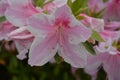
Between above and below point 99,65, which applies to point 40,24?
above

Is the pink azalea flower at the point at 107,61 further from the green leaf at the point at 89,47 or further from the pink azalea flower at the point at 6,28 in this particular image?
the pink azalea flower at the point at 6,28

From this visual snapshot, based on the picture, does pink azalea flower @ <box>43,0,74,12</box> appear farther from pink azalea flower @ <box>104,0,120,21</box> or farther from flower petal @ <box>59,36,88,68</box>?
pink azalea flower @ <box>104,0,120,21</box>

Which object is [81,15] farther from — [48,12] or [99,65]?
[99,65]

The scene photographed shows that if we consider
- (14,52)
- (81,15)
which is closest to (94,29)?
(81,15)

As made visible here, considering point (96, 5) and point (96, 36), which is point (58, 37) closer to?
point (96, 36)

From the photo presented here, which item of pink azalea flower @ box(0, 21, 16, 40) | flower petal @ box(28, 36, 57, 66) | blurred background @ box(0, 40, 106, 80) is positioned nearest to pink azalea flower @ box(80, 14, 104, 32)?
flower petal @ box(28, 36, 57, 66)

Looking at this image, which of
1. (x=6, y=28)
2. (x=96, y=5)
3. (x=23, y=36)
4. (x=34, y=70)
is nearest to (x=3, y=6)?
(x=6, y=28)

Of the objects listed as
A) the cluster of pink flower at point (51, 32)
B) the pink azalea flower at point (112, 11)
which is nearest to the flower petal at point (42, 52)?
the cluster of pink flower at point (51, 32)
